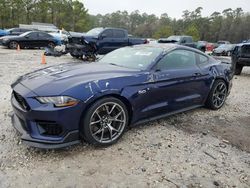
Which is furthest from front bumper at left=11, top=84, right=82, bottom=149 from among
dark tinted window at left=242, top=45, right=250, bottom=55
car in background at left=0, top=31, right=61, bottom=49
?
car in background at left=0, top=31, right=61, bottom=49

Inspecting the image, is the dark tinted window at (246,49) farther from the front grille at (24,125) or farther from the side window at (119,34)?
the front grille at (24,125)

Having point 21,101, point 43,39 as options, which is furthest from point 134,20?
point 21,101

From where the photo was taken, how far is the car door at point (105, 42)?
12477 mm

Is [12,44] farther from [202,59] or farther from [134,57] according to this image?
[202,59]

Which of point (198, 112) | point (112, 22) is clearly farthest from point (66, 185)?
point (112, 22)

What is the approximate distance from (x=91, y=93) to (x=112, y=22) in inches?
3534

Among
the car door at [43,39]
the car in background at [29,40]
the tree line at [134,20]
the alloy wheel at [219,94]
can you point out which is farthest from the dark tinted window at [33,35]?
the tree line at [134,20]

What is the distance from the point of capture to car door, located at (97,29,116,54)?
40.9 feet

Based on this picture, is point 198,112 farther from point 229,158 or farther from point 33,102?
point 33,102

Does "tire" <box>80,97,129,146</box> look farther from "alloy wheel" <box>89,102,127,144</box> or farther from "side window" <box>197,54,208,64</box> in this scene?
"side window" <box>197,54,208,64</box>

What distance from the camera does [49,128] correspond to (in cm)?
314

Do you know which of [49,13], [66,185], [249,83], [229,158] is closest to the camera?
[66,185]

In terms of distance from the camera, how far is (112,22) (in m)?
89.4

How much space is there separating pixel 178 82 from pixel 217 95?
1.47 m
